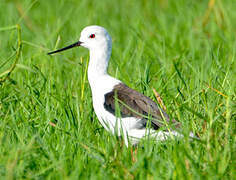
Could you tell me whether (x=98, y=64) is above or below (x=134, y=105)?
above

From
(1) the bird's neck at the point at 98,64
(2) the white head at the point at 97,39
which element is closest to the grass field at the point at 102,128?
(1) the bird's neck at the point at 98,64

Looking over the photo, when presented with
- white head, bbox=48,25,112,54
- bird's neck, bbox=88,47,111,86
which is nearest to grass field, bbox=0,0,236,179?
bird's neck, bbox=88,47,111,86

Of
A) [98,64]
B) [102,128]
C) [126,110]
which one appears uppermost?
[98,64]

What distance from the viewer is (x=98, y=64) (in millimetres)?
4496

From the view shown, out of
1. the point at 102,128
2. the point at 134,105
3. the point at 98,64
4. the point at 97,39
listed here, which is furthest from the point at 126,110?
the point at 97,39

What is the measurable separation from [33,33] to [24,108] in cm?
371

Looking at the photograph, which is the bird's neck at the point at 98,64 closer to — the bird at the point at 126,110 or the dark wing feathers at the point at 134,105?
the bird at the point at 126,110

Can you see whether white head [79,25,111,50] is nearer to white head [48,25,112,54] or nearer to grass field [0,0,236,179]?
white head [48,25,112,54]

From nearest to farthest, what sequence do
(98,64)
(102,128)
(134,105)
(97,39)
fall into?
(134,105) < (102,128) < (98,64) < (97,39)

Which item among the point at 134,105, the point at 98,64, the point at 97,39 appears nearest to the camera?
the point at 134,105

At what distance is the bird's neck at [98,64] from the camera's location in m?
4.45

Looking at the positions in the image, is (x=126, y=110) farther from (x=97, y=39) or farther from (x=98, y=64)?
(x=97, y=39)

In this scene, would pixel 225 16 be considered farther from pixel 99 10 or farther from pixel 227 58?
pixel 99 10

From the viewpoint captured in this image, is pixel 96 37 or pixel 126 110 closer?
pixel 126 110
